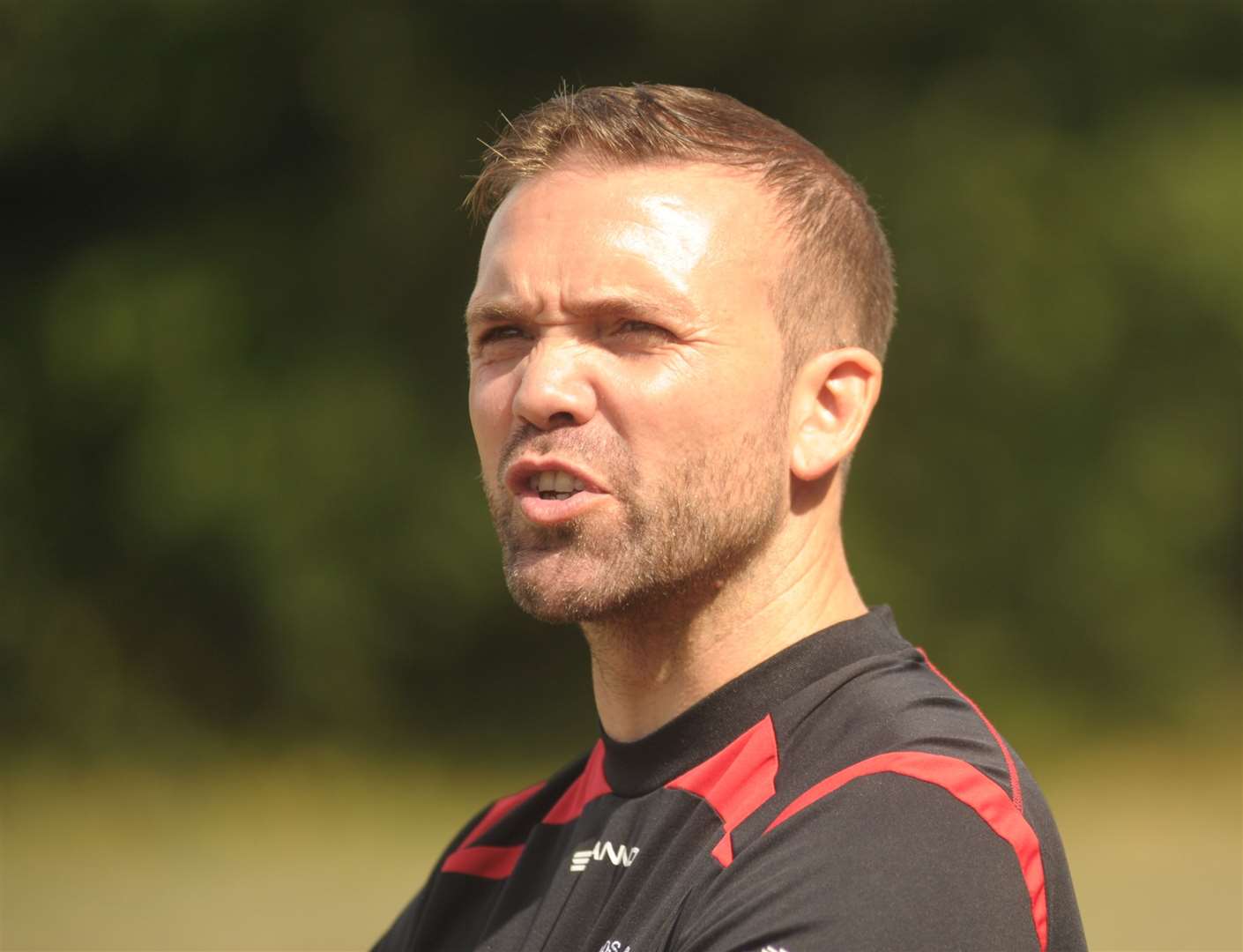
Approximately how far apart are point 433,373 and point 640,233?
285 inches

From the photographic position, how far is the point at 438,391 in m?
9.54

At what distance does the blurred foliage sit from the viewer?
938 centimetres

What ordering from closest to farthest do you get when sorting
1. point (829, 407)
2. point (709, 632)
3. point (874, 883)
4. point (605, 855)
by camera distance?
point (874, 883) < point (605, 855) < point (709, 632) < point (829, 407)

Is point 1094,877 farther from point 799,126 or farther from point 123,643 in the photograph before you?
point 123,643

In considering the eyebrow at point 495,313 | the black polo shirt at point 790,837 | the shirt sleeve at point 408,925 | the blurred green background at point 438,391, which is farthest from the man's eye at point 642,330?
the blurred green background at point 438,391

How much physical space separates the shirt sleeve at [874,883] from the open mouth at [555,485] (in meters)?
0.68

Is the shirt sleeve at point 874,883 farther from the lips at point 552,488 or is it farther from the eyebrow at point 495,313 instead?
the eyebrow at point 495,313

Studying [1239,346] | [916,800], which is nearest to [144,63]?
[1239,346]

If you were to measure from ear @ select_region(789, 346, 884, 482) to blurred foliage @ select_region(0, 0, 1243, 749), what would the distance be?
22.3 ft

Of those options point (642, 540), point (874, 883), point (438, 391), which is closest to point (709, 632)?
point (642, 540)

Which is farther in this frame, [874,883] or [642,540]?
[642,540]

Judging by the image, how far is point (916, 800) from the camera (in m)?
1.91

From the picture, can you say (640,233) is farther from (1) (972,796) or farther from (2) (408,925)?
(2) (408,925)

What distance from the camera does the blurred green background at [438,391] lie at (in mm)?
9367
